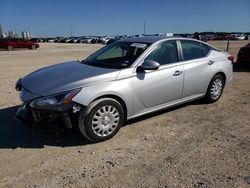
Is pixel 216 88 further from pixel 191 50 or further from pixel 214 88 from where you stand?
pixel 191 50

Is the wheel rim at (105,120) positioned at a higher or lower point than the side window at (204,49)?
lower

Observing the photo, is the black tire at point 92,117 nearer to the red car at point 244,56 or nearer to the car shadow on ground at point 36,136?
the car shadow on ground at point 36,136

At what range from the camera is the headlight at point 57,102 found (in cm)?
390

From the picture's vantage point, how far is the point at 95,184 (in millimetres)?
3180

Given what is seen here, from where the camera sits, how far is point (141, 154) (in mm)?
3887

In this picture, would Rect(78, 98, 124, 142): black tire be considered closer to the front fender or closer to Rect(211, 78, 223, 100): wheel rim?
the front fender

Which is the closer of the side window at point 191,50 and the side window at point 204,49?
the side window at point 191,50

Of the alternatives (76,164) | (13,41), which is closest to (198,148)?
(76,164)

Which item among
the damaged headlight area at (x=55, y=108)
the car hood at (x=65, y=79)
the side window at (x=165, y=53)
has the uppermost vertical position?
the side window at (x=165, y=53)

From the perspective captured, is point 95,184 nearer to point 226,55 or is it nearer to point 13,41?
point 226,55

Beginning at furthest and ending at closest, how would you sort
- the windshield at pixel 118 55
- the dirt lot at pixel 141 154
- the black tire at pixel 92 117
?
the windshield at pixel 118 55 < the black tire at pixel 92 117 < the dirt lot at pixel 141 154

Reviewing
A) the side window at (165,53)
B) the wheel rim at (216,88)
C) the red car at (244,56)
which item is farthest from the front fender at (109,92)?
the red car at (244,56)

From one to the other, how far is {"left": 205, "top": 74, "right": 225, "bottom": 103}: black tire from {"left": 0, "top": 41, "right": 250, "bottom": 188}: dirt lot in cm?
61

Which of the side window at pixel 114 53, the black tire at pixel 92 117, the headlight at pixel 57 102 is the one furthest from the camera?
the side window at pixel 114 53
